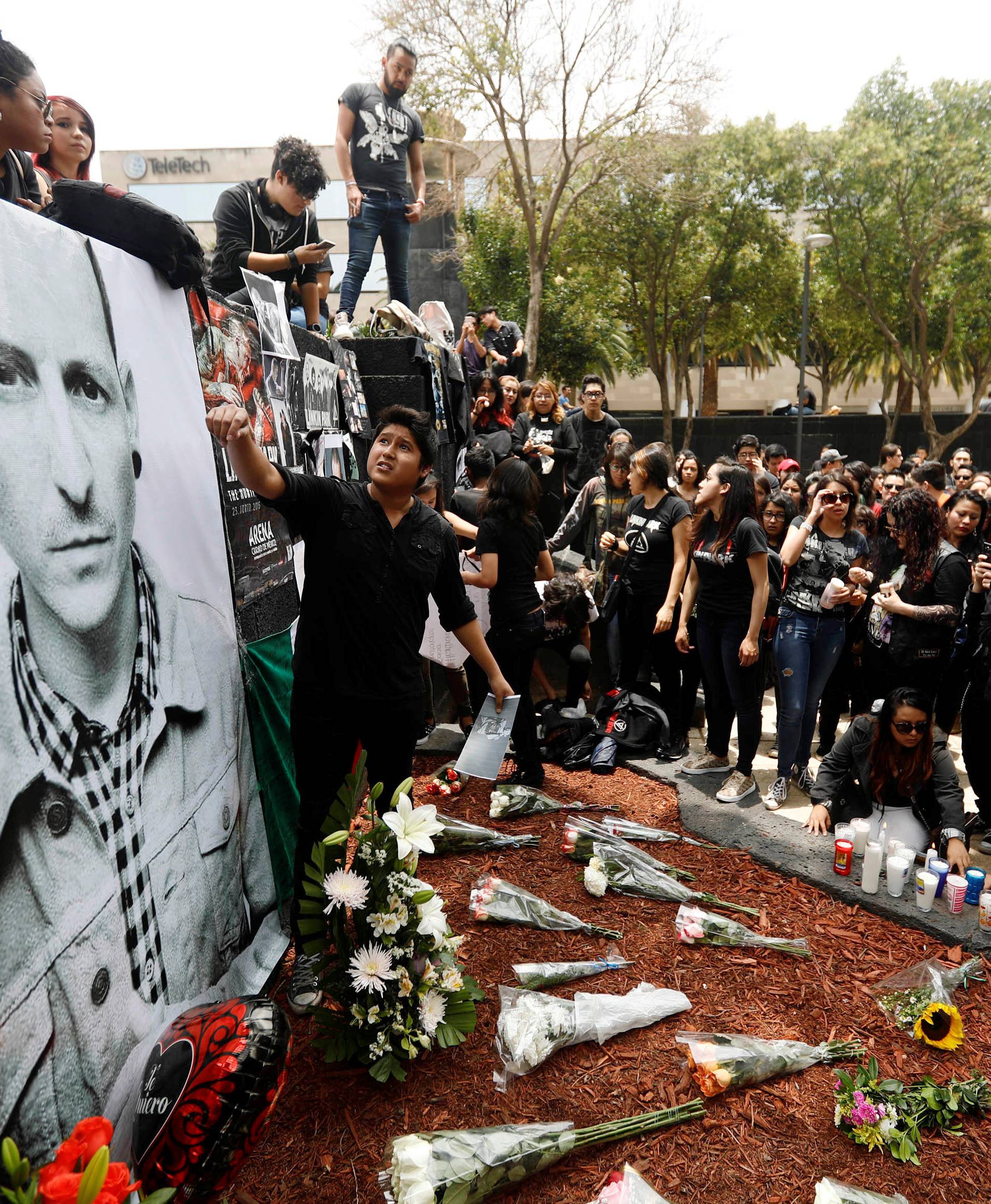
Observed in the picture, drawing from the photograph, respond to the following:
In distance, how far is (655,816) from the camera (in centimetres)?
493

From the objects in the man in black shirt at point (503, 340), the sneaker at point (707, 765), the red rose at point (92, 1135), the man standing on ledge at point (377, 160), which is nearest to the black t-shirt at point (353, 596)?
the red rose at point (92, 1135)

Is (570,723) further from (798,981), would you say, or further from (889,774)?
(798,981)

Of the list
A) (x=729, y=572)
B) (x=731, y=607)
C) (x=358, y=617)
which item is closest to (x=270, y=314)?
(x=358, y=617)

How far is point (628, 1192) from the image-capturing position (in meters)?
2.28

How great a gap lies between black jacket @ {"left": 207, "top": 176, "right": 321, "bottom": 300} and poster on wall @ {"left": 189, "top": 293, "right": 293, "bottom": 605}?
82cm

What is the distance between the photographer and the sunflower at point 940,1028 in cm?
301

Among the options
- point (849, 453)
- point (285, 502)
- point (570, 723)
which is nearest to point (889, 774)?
point (570, 723)

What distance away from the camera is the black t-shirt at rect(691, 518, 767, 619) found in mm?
4957

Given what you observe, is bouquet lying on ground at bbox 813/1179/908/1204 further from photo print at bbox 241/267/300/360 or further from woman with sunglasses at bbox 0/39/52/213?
photo print at bbox 241/267/300/360

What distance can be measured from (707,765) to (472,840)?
178cm

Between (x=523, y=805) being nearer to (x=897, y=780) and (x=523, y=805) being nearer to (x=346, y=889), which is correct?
(x=897, y=780)

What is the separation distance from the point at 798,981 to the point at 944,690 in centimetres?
316

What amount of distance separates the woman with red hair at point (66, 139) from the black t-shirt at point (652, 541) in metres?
3.90

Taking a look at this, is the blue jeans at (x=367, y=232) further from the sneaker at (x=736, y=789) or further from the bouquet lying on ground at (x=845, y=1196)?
the bouquet lying on ground at (x=845, y=1196)
